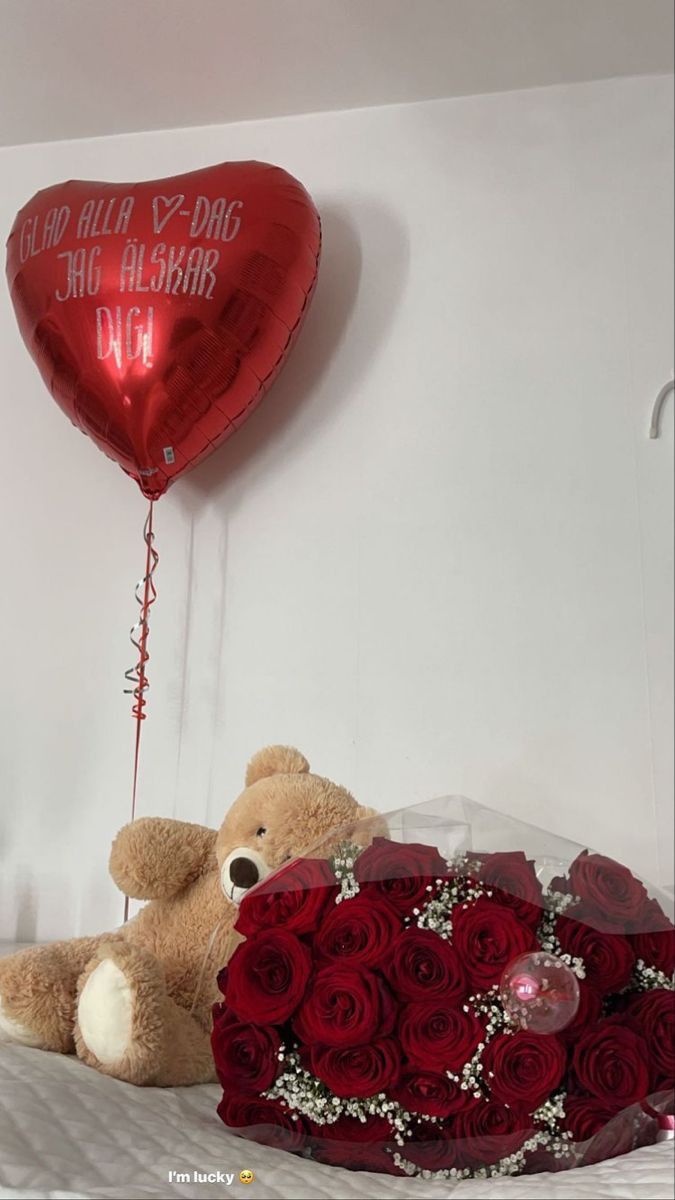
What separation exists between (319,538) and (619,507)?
0.38m

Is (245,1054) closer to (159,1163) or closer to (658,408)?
(159,1163)

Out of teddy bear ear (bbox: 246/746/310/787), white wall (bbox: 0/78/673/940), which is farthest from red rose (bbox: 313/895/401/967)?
white wall (bbox: 0/78/673/940)

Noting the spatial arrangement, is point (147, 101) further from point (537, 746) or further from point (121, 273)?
point (537, 746)

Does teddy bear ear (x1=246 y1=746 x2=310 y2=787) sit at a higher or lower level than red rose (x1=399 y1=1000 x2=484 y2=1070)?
higher

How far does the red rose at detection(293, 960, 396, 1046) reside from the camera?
2.12 feet

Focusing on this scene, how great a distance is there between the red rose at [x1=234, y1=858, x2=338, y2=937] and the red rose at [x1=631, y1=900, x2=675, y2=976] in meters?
0.20

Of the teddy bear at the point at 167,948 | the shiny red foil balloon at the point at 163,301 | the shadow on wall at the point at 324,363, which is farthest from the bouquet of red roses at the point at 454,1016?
the shadow on wall at the point at 324,363

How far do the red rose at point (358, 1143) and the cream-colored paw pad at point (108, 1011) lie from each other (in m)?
0.17

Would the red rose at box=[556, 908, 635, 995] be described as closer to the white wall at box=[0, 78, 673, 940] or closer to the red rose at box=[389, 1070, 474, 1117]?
the red rose at box=[389, 1070, 474, 1117]

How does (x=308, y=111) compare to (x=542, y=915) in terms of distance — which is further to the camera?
(x=308, y=111)

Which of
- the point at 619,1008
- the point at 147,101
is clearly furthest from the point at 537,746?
the point at 147,101

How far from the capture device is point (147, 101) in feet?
4.58

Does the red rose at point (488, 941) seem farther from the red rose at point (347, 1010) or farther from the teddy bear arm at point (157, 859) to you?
the teddy bear arm at point (157, 859)

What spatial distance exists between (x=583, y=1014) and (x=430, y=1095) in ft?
0.36
